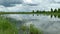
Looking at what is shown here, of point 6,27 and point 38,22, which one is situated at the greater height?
point 6,27

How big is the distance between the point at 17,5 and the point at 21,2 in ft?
0.55

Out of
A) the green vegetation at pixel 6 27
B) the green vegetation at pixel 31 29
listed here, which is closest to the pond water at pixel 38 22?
the green vegetation at pixel 31 29

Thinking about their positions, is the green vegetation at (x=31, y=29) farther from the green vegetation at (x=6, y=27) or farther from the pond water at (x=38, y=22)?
the green vegetation at (x=6, y=27)

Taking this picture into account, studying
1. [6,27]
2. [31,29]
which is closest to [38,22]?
[31,29]

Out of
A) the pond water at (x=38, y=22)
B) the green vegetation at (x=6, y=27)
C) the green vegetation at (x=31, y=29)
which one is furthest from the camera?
the pond water at (x=38, y=22)

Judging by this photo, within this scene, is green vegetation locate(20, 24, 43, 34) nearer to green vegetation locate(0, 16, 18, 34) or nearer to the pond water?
the pond water

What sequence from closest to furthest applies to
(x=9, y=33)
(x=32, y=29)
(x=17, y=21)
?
(x=9, y=33) < (x=32, y=29) < (x=17, y=21)

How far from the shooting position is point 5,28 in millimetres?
4992

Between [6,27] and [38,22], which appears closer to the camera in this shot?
[6,27]

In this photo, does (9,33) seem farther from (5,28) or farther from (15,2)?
(15,2)

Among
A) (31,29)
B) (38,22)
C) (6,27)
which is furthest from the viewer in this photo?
(38,22)

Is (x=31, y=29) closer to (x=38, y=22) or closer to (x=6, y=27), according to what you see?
(x=38, y=22)

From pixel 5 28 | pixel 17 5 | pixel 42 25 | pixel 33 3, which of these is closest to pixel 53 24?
pixel 42 25

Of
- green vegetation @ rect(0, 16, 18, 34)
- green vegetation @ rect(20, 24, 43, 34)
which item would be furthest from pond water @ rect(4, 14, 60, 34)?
green vegetation @ rect(0, 16, 18, 34)
